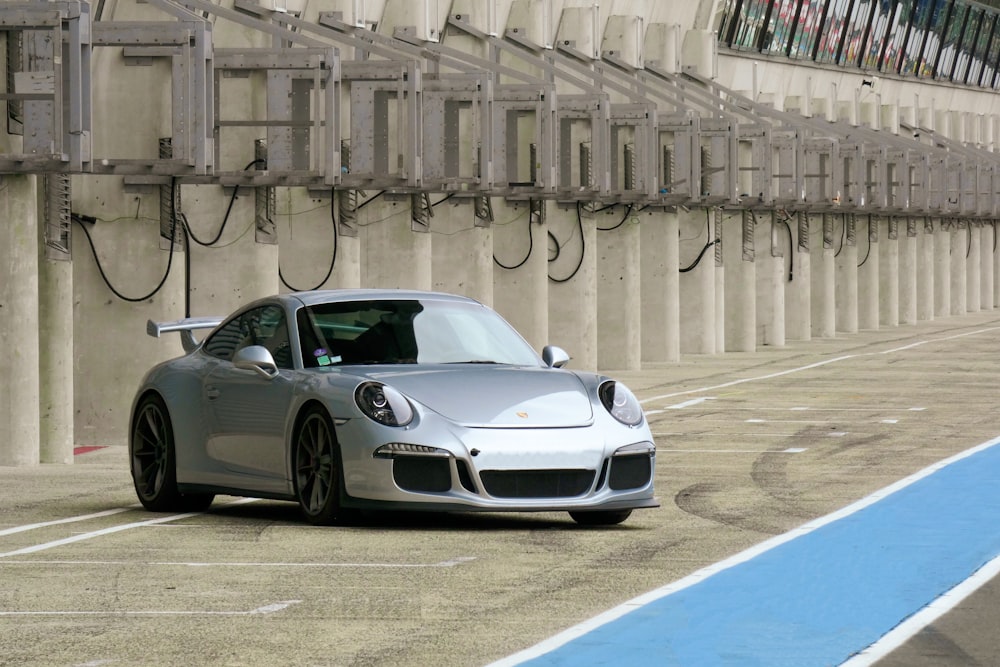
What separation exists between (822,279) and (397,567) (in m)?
46.0

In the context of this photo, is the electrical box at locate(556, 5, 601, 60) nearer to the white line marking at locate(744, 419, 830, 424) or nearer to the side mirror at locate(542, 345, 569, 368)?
the white line marking at locate(744, 419, 830, 424)

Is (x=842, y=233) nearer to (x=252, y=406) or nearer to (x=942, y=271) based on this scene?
(x=942, y=271)

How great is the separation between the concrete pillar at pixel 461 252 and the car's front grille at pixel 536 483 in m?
19.2

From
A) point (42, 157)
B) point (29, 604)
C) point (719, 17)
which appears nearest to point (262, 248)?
point (42, 157)

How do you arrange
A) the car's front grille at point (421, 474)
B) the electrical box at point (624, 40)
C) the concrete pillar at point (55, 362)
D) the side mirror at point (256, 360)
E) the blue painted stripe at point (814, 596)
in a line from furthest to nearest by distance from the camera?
the electrical box at point (624, 40) → the concrete pillar at point (55, 362) → the side mirror at point (256, 360) → the car's front grille at point (421, 474) → the blue painted stripe at point (814, 596)

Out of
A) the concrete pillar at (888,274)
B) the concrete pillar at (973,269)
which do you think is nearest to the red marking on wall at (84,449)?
the concrete pillar at (888,274)

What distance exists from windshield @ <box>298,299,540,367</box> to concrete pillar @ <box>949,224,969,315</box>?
201 ft

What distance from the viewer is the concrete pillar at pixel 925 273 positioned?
67125 millimetres

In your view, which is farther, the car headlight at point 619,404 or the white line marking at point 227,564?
the car headlight at point 619,404

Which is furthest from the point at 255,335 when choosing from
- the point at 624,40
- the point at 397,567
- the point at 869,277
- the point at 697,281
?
the point at 869,277

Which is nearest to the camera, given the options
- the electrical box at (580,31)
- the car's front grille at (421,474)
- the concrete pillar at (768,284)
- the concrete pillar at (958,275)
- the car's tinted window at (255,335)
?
the car's front grille at (421,474)

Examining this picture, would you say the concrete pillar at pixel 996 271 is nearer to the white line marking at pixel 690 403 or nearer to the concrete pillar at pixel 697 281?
the concrete pillar at pixel 697 281

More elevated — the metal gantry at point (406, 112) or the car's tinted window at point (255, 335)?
the metal gantry at point (406, 112)

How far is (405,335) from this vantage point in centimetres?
1261
